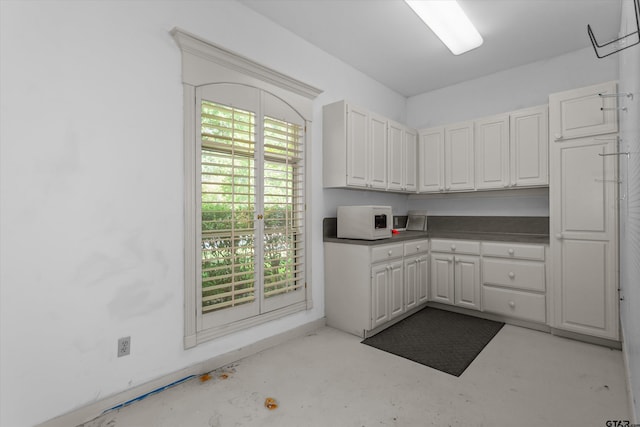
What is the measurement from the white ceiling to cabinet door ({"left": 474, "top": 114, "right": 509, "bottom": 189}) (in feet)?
2.33

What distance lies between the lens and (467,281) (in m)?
3.47

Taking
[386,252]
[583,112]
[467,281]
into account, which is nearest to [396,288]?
[386,252]

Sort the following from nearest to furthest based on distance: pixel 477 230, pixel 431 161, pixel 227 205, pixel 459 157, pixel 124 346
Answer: pixel 124 346, pixel 227 205, pixel 459 157, pixel 477 230, pixel 431 161

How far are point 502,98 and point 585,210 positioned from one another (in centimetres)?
171

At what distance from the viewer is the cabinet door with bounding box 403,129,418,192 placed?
3900mm

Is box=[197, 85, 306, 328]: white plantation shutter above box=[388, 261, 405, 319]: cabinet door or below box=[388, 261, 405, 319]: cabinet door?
above

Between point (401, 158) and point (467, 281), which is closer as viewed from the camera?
point (467, 281)

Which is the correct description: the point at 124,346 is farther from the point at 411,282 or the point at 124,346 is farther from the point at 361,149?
the point at 411,282

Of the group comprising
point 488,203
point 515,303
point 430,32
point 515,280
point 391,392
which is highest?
point 430,32

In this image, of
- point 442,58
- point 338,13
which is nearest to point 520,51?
point 442,58

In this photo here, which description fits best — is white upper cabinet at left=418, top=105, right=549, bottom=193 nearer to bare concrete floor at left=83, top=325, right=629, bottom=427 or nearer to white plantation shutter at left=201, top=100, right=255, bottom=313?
bare concrete floor at left=83, top=325, right=629, bottom=427


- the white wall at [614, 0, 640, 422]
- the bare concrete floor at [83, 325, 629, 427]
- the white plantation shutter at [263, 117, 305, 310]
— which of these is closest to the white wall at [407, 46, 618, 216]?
the white wall at [614, 0, 640, 422]

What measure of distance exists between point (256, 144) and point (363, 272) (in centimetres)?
150

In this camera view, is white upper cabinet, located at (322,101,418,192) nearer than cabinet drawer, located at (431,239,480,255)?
Yes
